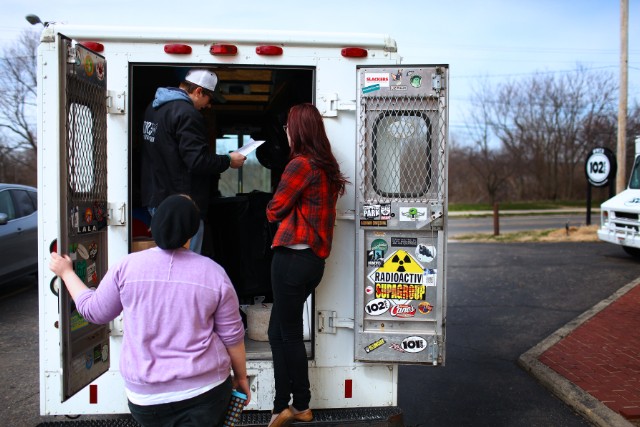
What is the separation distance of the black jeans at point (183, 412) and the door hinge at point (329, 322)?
1214mm

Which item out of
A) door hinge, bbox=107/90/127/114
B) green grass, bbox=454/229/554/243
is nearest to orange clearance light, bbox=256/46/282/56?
door hinge, bbox=107/90/127/114

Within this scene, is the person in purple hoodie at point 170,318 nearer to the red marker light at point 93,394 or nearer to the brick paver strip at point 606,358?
the red marker light at point 93,394

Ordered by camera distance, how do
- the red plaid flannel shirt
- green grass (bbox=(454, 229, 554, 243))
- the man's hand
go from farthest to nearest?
green grass (bbox=(454, 229, 554, 243)) < the man's hand < the red plaid flannel shirt

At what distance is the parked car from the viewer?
8.49 metres

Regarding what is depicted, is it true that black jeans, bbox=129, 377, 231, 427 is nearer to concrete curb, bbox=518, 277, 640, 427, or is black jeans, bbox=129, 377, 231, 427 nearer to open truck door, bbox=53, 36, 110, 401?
open truck door, bbox=53, 36, 110, 401

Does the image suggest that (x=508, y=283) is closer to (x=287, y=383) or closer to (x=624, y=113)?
(x=287, y=383)

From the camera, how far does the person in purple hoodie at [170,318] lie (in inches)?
87.8

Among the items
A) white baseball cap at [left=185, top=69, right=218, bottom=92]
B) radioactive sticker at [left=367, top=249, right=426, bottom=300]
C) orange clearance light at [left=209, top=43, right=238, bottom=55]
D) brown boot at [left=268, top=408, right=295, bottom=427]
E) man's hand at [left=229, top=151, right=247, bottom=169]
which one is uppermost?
orange clearance light at [left=209, top=43, right=238, bottom=55]

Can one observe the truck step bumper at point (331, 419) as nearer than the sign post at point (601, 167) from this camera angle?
Yes

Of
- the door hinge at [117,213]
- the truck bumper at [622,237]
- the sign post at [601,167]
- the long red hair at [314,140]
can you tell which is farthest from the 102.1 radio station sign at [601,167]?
the door hinge at [117,213]

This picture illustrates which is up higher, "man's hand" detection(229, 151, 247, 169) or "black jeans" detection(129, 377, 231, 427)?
"man's hand" detection(229, 151, 247, 169)

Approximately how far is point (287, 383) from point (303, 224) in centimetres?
89

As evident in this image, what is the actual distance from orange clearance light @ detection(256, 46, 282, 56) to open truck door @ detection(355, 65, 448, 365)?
481 mm

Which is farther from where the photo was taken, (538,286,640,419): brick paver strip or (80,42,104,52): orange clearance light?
(538,286,640,419): brick paver strip
